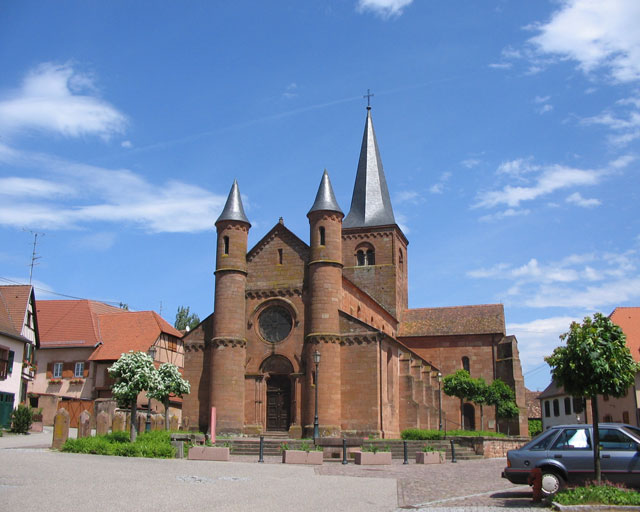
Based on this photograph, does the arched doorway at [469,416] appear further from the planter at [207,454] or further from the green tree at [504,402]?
the planter at [207,454]

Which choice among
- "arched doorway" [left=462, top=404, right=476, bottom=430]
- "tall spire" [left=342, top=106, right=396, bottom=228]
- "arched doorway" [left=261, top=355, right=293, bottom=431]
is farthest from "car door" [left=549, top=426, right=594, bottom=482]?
"tall spire" [left=342, top=106, right=396, bottom=228]

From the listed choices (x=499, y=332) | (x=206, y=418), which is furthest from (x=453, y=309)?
(x=206, y=418)

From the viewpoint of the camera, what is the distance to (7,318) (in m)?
42.7

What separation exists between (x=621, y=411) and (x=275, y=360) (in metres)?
22.1

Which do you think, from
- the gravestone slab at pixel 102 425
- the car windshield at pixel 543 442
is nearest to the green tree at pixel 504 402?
the gravestone slab at pixel 102 425

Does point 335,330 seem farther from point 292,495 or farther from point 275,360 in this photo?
point 292,495

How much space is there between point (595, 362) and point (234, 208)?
1152 inches

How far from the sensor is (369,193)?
59.5 meters

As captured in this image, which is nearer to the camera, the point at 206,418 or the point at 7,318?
the point at 206,418

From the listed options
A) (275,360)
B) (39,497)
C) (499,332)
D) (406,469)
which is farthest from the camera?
(499,332)

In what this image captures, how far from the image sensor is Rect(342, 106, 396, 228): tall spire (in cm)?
5853

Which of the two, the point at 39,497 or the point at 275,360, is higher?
the point at 275,360

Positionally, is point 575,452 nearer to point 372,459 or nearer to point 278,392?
point 372,459

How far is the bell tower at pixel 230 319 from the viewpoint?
124ft
